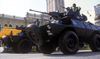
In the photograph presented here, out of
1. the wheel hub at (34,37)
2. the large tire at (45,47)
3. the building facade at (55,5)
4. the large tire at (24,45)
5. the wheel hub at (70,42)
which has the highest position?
the building facade at (55,5)

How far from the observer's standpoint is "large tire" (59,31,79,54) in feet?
11.2

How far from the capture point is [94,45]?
4738mm

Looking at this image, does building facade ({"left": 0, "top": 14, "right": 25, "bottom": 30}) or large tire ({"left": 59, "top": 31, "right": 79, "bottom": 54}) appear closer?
large tire ({"left": 59, "top": 31, "right": 79, "bottom": 54})

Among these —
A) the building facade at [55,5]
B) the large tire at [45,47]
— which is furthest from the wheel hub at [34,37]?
the building facade at [55,5]

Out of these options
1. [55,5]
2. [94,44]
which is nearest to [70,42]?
[94,44]

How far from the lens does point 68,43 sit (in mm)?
3590

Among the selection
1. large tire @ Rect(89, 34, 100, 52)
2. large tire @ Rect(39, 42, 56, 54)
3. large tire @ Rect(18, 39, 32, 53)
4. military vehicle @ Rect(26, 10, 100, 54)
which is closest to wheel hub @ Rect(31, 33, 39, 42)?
military vehicle @ Rect(26, 10, 100, 54)

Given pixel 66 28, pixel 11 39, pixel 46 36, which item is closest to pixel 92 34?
pixel 66 28

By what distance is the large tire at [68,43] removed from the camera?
3.42 metres

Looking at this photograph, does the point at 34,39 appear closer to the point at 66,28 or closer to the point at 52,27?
the point at 52,27

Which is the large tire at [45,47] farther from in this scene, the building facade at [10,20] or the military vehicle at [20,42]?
the building facade at [10,20]

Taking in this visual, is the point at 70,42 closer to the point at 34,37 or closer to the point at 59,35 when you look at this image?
the point at 59,35

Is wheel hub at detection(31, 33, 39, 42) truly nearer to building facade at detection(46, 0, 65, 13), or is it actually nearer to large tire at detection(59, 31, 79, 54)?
large tire at detection(59, 31, 79, 54)

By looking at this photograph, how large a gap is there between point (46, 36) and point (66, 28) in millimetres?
787
